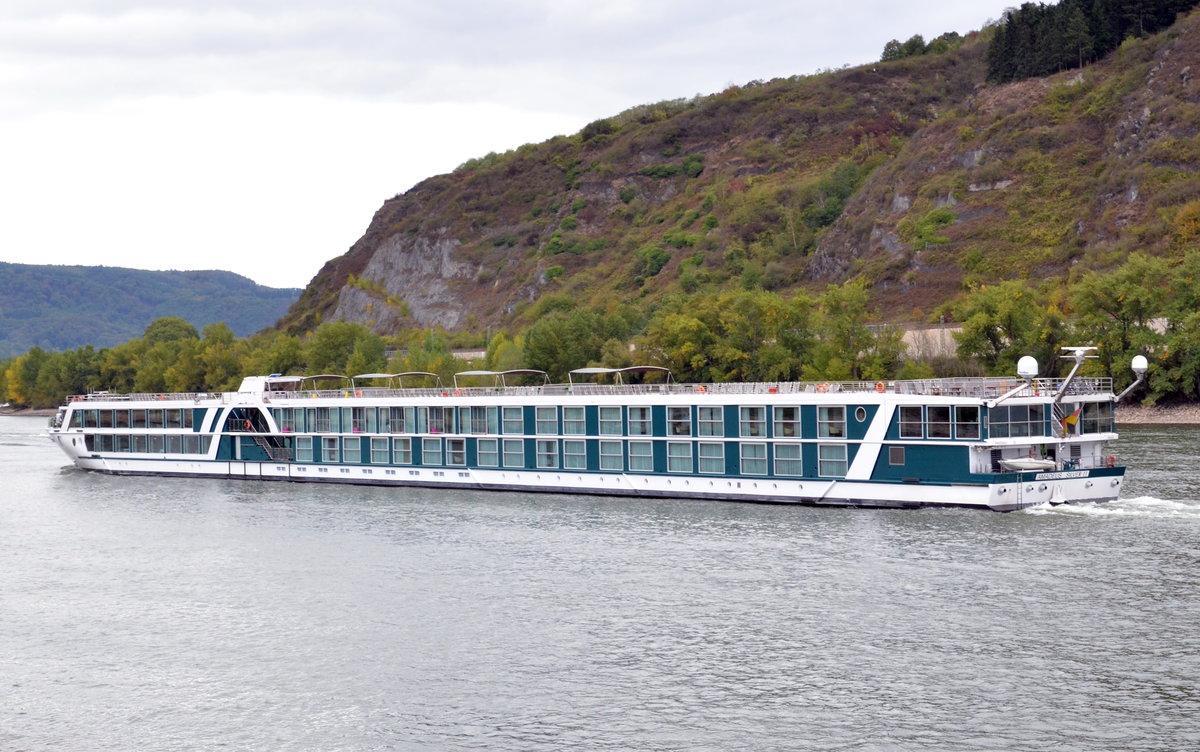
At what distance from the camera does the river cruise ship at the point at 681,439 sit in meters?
50.4

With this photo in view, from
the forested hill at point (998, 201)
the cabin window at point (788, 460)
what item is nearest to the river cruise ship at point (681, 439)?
the cabin window at point (788, 460)

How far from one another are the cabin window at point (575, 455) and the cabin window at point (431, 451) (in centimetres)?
846

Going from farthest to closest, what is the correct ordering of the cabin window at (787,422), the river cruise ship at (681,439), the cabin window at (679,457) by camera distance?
the cabin window at (679,457)
the cabin window at (787,422)
the river cruise ship at (681,439)

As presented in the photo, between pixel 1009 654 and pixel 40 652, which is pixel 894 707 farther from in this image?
pixel 40 652

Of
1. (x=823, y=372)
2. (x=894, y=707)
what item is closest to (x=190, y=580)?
(x=894, y=707)

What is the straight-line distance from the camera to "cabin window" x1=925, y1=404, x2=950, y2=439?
50.6 m

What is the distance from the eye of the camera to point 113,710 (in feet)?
98.4

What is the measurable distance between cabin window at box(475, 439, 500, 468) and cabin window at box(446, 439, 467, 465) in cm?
101

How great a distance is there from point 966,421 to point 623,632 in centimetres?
2128

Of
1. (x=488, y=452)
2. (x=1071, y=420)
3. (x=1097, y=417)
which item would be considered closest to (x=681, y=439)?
(x=488, y=452)

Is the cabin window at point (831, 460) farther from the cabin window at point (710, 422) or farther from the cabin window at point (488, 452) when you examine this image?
the cabin window at point (488, 452)

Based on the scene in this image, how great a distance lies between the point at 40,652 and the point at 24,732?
272 inches

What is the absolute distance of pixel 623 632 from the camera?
3488 centimetres

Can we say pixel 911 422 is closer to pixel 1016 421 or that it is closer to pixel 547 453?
pixel 1016 421
